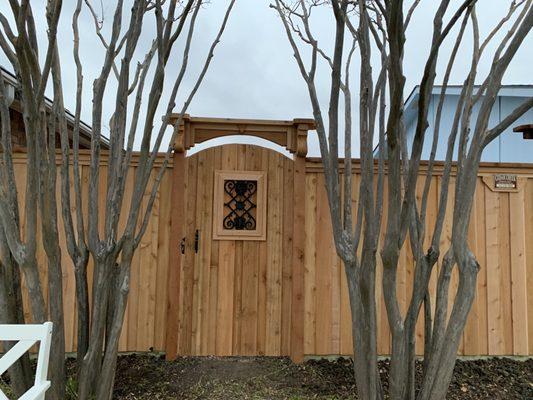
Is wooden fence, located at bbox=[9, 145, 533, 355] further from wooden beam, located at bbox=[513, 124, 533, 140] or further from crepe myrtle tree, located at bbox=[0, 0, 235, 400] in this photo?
crepe myrtle tree, located at bbox=[0, 0, 235, 400]

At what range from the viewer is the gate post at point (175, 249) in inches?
131

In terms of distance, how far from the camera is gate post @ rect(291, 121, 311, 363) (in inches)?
132

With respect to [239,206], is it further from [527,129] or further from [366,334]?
[527,129]

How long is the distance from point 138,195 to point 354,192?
1.81 m

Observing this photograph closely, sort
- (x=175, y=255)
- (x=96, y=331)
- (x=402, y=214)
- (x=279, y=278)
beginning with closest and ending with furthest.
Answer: (x=402, y=214), (x=96, y=331), (x=175, y=255), (x=279, y=278)

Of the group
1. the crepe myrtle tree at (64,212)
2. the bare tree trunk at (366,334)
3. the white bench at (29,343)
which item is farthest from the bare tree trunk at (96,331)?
the bare tree trunk at (366,334)

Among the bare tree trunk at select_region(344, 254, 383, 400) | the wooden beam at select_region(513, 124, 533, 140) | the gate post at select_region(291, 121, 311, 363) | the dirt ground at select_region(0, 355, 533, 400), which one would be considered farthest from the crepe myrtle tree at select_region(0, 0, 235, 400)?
the wooden beam at select_region(513, 124, 533, 140)

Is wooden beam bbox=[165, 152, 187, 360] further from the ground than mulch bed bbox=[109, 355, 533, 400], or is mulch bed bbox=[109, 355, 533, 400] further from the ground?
wooden beam bbox=[165, 152, 187, 360]

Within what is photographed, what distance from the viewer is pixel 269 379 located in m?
3.09

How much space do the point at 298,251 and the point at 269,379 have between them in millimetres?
996

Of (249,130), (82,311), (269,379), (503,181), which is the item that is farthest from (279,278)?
(503,181)

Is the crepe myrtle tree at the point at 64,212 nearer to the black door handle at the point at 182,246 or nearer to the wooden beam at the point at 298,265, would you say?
the black door handle at the point at 182,246

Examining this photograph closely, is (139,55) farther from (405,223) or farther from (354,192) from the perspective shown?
(405,223)

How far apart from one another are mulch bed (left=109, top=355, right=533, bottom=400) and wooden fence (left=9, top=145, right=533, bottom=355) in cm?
13
